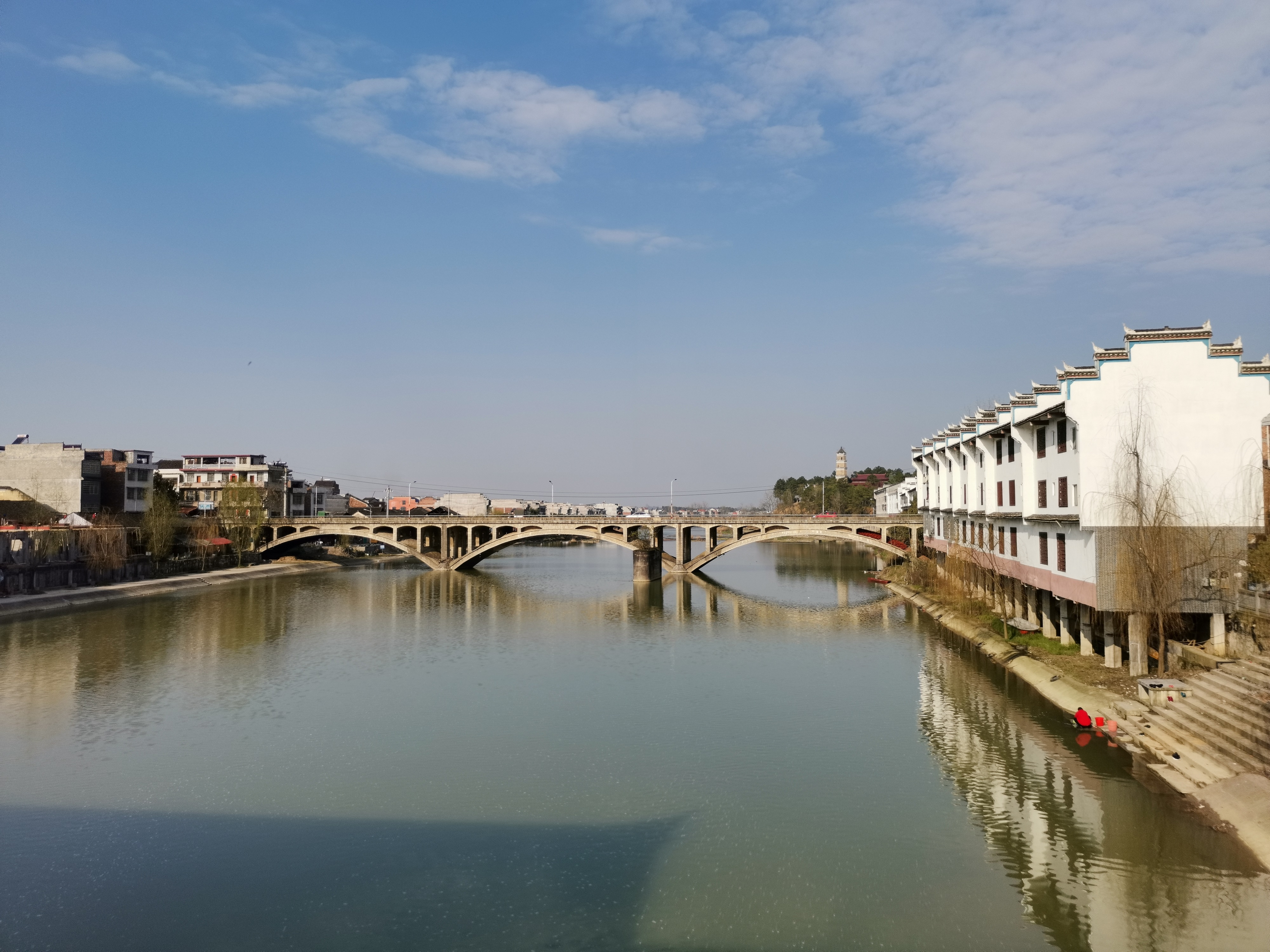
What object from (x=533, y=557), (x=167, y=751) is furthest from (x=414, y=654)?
(x=533, y=557)

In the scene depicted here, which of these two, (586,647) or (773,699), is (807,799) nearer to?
(773,699)

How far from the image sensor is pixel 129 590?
207ft

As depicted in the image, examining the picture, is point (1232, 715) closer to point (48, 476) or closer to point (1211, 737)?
point (1211, 737)

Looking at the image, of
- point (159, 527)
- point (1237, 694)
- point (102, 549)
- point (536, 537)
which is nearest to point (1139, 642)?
point (1237, 694)

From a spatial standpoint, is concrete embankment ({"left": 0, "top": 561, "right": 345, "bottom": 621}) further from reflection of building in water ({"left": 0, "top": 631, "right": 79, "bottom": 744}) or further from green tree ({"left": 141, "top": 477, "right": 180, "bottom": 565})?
reflection of building in water ({"left": 0, "top": 631, "right": 79, "bottom": 744})

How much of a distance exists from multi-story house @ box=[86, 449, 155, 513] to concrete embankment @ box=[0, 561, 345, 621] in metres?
12.1

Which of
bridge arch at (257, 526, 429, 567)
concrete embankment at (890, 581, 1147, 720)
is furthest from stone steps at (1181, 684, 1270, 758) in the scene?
bridge arch at (257, 526, 429, 567)

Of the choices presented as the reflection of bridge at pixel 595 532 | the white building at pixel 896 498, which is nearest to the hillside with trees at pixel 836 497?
the white building at pixel 896 498

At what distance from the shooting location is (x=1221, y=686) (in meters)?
22.7

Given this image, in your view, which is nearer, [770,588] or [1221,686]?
[1221,686]

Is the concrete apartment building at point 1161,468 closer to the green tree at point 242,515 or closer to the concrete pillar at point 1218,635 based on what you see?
the concrete pillar at point 1218,635

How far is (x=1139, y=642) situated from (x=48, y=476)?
3472 inches

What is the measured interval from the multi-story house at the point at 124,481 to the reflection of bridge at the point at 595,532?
12.7 metres

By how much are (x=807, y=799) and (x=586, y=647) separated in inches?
960
